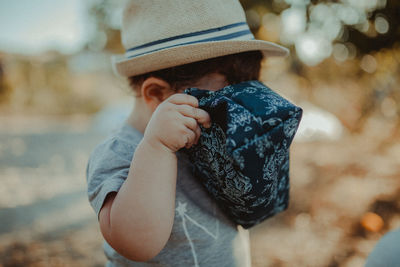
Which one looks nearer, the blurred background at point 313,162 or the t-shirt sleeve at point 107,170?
the t-shirt sleeve at point 107,170

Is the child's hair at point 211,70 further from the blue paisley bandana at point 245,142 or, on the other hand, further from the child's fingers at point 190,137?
the child's fingers at point 190,137

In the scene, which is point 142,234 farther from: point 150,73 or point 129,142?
point 150,73

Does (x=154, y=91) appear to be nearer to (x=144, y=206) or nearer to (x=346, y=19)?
(x=144, y=206)

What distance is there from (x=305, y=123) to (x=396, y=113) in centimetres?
177

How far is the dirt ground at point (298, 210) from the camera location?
2.18 metres

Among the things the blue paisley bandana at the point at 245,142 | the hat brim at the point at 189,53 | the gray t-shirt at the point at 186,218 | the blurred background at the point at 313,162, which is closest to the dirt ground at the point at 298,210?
the blurred background at the point at 313,162

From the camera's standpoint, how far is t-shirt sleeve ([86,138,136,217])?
0.81m

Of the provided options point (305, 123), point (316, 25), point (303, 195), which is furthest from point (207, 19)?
point (305, 123)

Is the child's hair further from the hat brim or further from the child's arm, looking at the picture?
the child's arm

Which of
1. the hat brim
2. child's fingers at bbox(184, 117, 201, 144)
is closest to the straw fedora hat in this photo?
the hat brim

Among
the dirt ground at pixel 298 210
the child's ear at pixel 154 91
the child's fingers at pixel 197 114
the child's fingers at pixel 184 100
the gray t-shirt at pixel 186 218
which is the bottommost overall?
the dirt ground at pixel 298 210

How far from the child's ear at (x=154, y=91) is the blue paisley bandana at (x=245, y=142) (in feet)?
0.59

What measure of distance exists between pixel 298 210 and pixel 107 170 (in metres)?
2.31

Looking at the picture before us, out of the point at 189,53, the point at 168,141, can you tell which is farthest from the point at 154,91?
the point at 168,141
